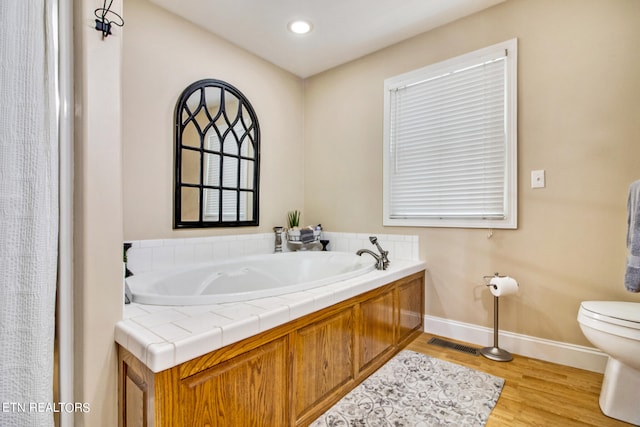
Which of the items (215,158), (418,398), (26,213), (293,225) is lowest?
(418,398)

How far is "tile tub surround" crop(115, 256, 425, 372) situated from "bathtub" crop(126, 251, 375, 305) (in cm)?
5

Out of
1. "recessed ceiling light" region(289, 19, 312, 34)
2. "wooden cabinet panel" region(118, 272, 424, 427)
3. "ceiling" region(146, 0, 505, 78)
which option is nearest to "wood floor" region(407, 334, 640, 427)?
"wooden cabinet panel" region(118, 272, 424, 427)

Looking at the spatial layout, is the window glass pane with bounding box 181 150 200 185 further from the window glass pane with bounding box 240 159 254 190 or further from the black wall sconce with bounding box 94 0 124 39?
the black wall sconce with bounding box 94 0 124 39

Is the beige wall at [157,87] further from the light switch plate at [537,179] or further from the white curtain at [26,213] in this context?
the light switch plate at [537,179]

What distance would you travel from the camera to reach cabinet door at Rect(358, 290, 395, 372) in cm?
178

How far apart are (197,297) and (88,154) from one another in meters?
0.70

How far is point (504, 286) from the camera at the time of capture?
200 centimetres

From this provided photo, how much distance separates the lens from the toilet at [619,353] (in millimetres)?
1370

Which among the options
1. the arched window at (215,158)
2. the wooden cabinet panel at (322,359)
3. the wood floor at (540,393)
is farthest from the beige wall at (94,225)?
the wood floor at (540,393)

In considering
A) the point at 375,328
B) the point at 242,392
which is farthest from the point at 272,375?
the point at 375,328

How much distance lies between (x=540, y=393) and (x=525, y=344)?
0.48 metres

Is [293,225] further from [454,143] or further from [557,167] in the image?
[557,167]

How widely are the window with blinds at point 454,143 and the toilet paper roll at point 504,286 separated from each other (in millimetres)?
388

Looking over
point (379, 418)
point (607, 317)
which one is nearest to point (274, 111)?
point (379, 418)
